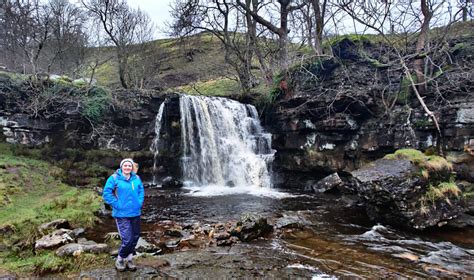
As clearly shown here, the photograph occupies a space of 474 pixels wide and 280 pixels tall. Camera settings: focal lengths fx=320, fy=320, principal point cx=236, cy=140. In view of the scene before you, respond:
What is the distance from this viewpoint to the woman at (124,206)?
5.25 m

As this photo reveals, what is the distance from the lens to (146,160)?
1677 cm

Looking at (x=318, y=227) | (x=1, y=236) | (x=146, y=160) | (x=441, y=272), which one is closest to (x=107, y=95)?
(x=146, y=160)

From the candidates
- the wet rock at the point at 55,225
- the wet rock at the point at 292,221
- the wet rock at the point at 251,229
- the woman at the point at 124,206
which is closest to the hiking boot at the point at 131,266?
the woman at the point at 124,206

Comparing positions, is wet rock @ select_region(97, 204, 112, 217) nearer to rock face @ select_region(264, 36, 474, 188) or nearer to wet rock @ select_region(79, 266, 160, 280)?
wet rock @ select_region(79, 266, 160, 280)

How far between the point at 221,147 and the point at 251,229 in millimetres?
9328

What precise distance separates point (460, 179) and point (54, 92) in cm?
1730

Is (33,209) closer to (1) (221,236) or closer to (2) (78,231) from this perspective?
(2) (78,231)

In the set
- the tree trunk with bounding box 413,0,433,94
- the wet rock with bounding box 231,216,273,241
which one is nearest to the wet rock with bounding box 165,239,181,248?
the wet rock with bounding box 231,216,273,241

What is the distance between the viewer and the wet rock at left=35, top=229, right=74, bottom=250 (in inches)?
240

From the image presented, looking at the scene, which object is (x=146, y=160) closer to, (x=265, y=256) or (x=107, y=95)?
(x=107, y=95)

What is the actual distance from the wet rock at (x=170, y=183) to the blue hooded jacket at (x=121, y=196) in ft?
36.4

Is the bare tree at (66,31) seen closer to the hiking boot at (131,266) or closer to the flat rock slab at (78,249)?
the flat rock slab at (78,249)

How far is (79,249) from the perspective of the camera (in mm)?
5832

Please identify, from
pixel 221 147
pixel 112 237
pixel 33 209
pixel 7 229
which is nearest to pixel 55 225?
pixel 7 229
